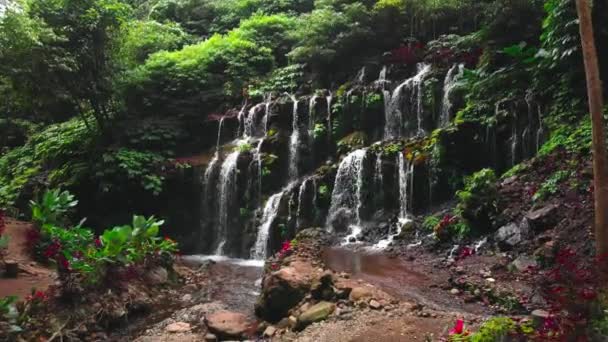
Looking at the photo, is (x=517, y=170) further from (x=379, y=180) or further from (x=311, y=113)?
(x=311, y=113)

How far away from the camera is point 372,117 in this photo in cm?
1538

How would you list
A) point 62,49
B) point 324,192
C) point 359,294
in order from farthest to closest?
point 62,49 < point 324,192 < point 359,294

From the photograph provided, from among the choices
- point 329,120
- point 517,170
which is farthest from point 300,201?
point 517,170

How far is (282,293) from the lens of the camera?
6672 mm

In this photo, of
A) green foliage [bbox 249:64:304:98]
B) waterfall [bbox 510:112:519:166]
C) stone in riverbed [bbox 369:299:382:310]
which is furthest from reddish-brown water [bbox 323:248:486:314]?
green foliage [bbox 249:64:304:98]

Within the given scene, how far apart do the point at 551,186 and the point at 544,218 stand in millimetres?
993

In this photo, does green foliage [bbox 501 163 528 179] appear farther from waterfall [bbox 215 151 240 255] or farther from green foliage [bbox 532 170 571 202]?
waterfall [bbox 215 151 240 255]

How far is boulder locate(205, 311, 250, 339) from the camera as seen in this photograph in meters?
6.28

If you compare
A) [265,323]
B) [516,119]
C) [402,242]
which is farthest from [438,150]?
[265,323]

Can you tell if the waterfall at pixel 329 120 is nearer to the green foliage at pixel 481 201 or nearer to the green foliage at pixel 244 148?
the green foliage at pixel 244 148

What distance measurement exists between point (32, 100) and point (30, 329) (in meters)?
11.0

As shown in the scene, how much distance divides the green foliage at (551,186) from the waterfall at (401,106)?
588cm

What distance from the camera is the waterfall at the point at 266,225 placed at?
1298cm

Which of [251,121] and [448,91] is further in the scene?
[251,121]
